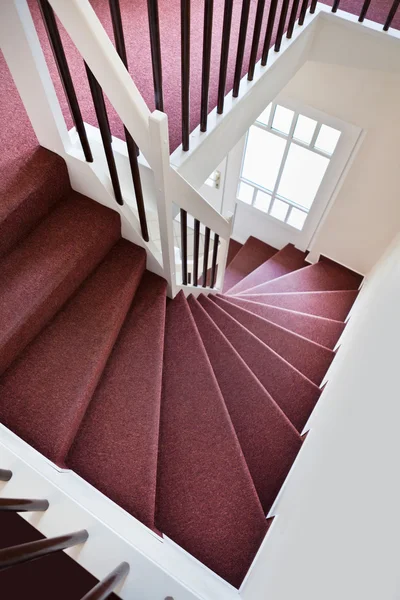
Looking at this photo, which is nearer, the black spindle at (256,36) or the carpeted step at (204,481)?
the carpeted step at (204,481)

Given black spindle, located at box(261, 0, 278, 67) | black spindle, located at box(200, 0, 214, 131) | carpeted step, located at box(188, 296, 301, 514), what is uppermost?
black spindle, located at box(261, 0, 278, 67)

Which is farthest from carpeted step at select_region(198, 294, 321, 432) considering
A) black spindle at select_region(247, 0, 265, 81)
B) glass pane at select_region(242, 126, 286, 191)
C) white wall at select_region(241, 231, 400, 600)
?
glass pane at select_region(242, 126, 286, 191)

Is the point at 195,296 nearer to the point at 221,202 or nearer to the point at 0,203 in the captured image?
the point at 0,203

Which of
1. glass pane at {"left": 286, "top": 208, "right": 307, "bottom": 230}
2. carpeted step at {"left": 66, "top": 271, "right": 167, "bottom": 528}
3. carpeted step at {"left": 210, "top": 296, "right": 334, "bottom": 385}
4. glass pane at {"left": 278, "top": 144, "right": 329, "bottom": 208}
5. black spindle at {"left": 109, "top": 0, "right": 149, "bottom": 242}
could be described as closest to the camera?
black spindle at {"left": 109, "top": 0, "right": 149, "bottom": 242}

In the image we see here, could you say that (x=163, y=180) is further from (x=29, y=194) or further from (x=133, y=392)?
(x=133, y=392)

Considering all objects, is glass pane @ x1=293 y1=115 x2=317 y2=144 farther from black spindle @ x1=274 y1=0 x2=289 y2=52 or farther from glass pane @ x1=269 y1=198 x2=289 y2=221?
black spindle @ x1=274 y1=0 x2=289 y2=52

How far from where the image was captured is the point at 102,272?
7.05 ft

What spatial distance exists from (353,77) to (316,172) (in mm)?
1465

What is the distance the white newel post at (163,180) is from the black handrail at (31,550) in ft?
4.20

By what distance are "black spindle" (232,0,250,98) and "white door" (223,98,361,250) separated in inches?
65.9

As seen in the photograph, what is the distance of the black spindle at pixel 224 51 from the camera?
5.62 feet

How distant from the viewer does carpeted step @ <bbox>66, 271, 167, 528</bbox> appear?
5.52ft

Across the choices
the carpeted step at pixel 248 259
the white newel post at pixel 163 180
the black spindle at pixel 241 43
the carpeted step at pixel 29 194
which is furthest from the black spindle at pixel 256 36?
the carpeted step at pixel 248 259

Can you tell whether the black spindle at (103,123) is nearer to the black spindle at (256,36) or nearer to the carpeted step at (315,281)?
the black spindle at (256,36)
